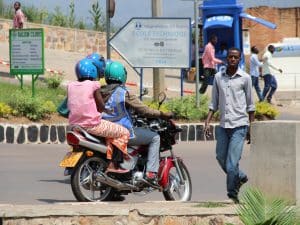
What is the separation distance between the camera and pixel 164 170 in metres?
10.3

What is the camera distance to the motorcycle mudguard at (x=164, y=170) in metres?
10.3

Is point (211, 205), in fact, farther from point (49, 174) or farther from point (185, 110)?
point (185, 110)

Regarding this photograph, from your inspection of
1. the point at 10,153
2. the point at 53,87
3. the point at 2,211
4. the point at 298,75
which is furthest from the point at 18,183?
the point at 298,75

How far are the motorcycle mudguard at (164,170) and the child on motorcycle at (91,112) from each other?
473 millimetres

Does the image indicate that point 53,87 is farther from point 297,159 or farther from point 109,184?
point 297,159

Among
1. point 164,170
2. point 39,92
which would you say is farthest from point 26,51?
point 164,170

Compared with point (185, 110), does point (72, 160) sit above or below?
below

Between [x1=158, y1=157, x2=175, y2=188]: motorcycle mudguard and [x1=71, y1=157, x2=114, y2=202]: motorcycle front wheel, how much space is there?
0.67 m

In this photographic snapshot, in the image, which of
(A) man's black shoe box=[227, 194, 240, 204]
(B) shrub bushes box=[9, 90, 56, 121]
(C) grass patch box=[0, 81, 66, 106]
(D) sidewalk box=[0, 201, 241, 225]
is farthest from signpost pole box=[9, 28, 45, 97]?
(D) sidewalk box=[0, 201, 241, 225]

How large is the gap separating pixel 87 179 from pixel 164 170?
921 mm

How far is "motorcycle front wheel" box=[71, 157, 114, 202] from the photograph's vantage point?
9.93m

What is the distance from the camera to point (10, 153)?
49.7ft

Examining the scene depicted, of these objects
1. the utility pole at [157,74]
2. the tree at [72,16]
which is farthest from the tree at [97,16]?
the utility pole at [157,74]

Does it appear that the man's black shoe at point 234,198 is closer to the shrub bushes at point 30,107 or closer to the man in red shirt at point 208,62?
the shrub bushes at point 30,107
